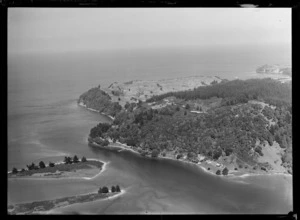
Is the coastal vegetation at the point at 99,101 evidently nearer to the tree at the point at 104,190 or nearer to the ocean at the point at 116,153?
the ocean at the point at 116,153

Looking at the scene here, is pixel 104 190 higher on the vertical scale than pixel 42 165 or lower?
lower

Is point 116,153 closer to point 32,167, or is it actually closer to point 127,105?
point 127,105

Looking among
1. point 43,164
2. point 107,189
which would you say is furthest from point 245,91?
point 43,164

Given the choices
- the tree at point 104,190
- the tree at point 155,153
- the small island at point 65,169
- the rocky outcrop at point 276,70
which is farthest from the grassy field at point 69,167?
the rocky outcrop at point 276,70

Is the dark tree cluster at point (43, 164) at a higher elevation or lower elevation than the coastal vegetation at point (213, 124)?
lower

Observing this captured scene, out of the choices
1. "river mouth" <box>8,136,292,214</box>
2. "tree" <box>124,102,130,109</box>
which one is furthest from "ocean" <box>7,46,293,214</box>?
"tree" <box>124,102,130,109</box>

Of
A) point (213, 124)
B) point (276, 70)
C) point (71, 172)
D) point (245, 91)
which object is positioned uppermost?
point (276, 70)
